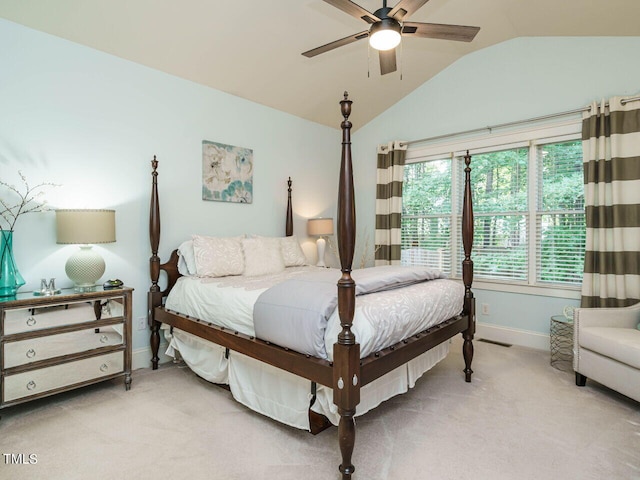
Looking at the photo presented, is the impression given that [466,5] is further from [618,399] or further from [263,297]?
[618,399]

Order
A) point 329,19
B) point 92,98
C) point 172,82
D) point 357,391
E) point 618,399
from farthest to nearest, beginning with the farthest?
point 172,82, point 329,19, point 92,98, point 618,399, point 357,391

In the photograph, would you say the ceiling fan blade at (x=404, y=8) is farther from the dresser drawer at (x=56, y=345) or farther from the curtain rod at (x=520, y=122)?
the dresser drawer at (x=56, y=345)

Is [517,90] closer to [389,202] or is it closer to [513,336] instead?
[389,202]

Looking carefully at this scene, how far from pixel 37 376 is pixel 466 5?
439 centimetres

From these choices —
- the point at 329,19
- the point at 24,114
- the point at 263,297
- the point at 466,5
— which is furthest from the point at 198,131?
the point at 466,5

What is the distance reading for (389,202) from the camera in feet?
15.4

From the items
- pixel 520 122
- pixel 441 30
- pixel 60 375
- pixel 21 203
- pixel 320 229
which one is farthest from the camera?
pixel 320 229

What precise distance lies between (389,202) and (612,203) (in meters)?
2.29

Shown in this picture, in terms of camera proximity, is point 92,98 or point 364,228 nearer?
point 92,98

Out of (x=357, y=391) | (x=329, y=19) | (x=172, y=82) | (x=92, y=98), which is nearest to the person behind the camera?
(x=357, y=391)

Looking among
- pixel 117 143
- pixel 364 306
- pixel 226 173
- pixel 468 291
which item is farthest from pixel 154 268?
pixel 468 291

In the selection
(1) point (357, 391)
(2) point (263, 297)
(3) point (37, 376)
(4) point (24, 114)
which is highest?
(4) point (24, 114)

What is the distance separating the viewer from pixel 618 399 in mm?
2502

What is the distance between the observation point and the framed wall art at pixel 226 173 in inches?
141
